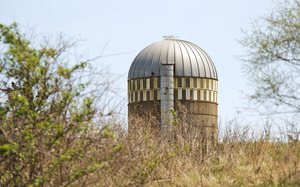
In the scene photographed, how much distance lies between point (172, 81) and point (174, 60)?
1362 mm

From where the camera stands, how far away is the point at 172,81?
28.2 m

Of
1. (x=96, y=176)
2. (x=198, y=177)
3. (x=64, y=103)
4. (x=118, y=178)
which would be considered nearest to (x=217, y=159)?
(x=198, y=177)

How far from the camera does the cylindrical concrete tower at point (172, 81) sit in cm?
2825

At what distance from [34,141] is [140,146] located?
4.01m

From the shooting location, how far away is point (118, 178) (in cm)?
1028

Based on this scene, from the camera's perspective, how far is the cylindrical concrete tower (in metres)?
28.2

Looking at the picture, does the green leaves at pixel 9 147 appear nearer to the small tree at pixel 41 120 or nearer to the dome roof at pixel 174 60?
the small tree at pixel 41 120

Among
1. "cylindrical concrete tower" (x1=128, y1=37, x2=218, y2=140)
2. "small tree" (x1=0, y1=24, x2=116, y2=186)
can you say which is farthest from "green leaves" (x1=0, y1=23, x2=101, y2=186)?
"cylindrical concrete tower" (x1=128, y1=37, x2=218, y2=140)

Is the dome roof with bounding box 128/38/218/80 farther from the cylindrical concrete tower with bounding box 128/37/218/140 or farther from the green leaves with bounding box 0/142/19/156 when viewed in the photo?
the green leaves with bounding box 0/142/19/156

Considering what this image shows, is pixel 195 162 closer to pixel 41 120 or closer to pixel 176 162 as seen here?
pixel 176 162

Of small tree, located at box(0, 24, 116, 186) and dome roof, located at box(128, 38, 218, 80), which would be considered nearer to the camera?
small tree, located at box(0, 24, 116, 186)

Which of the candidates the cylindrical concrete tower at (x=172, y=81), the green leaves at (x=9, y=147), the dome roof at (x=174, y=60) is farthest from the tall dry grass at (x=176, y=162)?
the dome roof at (x=174, y=60)

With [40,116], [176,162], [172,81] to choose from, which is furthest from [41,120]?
[172,81]

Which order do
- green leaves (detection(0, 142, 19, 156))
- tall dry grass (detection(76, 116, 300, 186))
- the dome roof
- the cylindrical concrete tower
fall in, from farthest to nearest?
1. the dome roof
2. the cylindrical concrete tower
3. tall dry grass (detection(76, 116, 300, 186))
4. green leaves (detection(0, 142, 19, 156))
